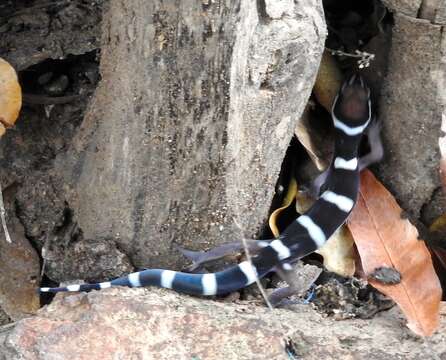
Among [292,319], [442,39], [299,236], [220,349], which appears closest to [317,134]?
[299,236]

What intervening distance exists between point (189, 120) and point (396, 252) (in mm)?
1056

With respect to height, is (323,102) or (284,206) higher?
(323,102)

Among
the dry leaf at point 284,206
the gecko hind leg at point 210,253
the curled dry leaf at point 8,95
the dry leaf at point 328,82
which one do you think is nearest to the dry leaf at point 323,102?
the dry leaf at point 328,82

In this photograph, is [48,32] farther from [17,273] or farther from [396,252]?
[396,252]

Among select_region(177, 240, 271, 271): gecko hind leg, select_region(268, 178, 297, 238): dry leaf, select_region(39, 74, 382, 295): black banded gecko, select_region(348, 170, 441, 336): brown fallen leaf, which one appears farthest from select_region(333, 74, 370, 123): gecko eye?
select_region(177, 240, 271, 271): gecko hind leg

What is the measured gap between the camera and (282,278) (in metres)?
3.05

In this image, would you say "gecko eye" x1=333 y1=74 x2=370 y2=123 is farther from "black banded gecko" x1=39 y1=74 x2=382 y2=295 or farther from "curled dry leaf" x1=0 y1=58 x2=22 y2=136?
"curled dry leaf" x1=0 y1=58 x2=22 y2=136

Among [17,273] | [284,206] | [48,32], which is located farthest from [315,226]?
[48,32]

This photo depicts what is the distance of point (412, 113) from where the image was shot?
9.96ft

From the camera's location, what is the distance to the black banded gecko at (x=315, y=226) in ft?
8.98

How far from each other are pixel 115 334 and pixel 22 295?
81cm

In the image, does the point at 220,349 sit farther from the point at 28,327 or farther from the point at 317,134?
the point at 317,134

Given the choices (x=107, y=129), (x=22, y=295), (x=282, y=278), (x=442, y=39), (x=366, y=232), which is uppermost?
(x=442, y=39)

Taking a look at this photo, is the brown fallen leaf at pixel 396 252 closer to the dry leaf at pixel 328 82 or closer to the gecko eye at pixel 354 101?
the gecko eye at pixel 354 101
